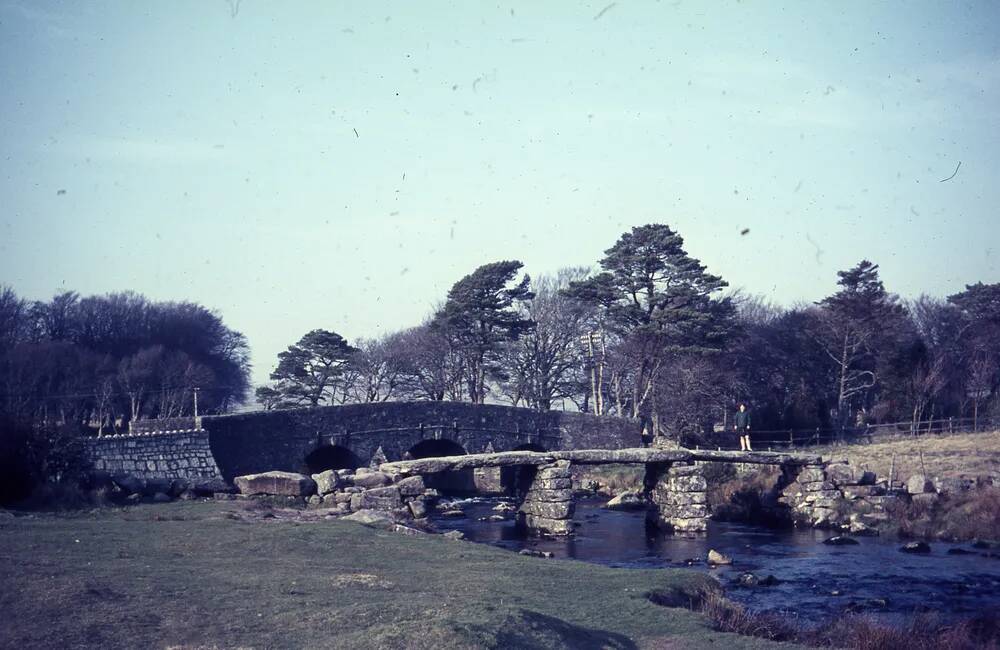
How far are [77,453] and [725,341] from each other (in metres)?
33.3

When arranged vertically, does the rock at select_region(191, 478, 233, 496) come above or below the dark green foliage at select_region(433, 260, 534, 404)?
below

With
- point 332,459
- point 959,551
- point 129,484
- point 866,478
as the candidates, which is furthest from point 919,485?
point 129,484

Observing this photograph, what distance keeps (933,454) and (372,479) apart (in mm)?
23268

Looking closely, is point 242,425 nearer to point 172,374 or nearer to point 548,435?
point 548,435

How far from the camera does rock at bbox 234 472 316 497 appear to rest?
2165 centimetres

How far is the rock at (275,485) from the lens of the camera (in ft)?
71.0

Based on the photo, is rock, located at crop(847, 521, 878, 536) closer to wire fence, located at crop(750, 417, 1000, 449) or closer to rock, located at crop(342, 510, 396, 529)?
rock, located at crop(342, 510, 396, 529)

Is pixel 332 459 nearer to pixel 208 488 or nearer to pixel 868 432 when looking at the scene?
pixel 208 488

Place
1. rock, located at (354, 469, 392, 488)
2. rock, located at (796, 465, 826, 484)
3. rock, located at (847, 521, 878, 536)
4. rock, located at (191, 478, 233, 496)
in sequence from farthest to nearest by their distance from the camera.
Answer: rock, located at (796, 465, 826, 484), rock, located at (847, 521, 878, 536), rock, located at (354, 469, 392, 488), rock, located at (191, 478, 233, 496)

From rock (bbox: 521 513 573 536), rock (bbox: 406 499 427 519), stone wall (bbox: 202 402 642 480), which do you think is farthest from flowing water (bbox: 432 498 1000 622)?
stone wall (bbox: 202 402 642 480)

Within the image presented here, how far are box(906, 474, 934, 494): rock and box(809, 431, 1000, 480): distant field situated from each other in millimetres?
1595

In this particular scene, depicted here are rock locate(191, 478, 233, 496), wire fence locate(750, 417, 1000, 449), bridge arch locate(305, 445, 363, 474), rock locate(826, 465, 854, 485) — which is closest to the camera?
rock locate(191, 478, 233, 496)

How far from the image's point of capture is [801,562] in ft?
67.9

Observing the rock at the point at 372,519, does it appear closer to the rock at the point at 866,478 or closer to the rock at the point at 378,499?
the rock at the point at 378,499
